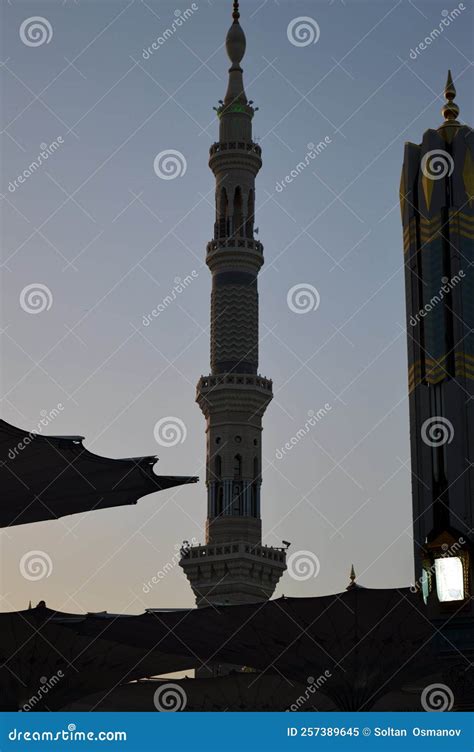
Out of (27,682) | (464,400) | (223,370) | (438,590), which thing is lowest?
(438,590)

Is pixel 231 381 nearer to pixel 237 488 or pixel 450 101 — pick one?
pixel 237 488

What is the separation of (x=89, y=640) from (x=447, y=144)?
24565 millimetres

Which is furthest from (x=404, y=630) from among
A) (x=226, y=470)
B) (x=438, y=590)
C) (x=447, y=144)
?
(x=438, y=590)

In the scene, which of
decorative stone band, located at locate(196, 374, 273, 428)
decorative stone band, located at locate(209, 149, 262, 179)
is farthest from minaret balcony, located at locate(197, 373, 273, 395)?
decorative stone band, located at locate(209, 149, 262, 179)

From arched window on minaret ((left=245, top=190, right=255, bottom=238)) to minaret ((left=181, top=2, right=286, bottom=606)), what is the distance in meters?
0.09

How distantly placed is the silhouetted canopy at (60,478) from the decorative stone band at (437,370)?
22.3 feet

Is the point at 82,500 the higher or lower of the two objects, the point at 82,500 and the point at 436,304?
the lower

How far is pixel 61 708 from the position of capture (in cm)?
5388

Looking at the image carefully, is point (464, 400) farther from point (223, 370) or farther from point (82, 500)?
point (223, 370)

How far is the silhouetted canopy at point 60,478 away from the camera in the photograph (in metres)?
27.8

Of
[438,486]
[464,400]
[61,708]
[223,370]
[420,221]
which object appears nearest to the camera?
[438,486]

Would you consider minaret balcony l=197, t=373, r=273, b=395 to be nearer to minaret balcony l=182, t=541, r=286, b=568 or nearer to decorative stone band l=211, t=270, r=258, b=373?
decorative stone band l=211, t=270, r=258, b=373

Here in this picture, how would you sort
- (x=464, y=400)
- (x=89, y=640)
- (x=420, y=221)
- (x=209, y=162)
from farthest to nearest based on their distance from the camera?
(x=209, y=162) < (x=89, y=640) < (x=420, y=221) < (x=464, y=400)

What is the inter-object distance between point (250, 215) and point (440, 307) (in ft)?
133
